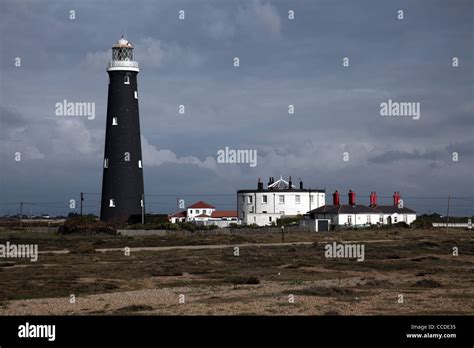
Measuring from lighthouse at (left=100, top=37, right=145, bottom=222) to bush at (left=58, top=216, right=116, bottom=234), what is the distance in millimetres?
2081

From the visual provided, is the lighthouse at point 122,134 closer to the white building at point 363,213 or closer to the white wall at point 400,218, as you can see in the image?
the white building at point 363,213

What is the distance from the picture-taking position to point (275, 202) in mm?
97750

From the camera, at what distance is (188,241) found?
66562 millimetres

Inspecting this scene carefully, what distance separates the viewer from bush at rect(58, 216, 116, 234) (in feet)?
248

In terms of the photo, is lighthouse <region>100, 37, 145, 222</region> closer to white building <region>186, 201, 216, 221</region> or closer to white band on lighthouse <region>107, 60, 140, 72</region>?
white band on lighthouse <region>107, 60, 140, 72</region>

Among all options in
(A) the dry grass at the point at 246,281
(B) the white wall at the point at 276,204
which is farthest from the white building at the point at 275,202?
(A) the dry grass at the point at 246,281

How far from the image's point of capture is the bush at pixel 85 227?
7556 centimetres

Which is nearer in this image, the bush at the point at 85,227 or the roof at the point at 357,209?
the bush at the point at 85,227

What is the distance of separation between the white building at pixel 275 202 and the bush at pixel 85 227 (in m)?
24.9

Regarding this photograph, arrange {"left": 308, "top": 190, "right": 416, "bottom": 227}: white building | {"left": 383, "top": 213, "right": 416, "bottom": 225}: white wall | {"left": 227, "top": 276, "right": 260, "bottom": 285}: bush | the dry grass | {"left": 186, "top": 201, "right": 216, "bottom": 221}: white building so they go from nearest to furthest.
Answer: the dry grass → {"left": 227, "top": 276, "right": 260, "bottom": 285}: bush → {"left": 308, "top": 190, "right": 416, "bottom": 227}: white building → {"left": 383, "top": 213, "right": 416, "bottom": 225}: white wall → {"left": 186, "top": 201, "right": 216, "bottom": 221}: white building

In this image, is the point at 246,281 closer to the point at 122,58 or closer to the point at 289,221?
the point at 122,58

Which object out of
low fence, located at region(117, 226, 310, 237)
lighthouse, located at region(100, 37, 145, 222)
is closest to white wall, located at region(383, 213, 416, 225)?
low fence, located at region(117, 226, 310, 237)

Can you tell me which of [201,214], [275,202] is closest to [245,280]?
[275,202]

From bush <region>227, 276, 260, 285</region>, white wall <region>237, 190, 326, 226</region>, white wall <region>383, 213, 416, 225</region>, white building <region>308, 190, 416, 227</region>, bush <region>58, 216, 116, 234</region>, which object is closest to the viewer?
bush <region>227, 276, 260, 285</region>
